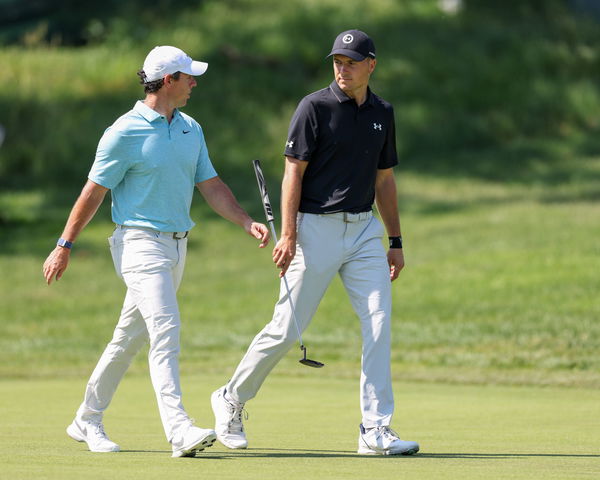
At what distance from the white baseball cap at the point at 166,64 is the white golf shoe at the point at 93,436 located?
72.7 inches

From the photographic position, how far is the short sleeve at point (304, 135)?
701cm

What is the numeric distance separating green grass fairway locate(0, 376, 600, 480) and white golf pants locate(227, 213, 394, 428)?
0.47m

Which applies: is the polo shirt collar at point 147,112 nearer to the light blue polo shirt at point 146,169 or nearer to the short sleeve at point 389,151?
the light blue polo shirt at point 146,169

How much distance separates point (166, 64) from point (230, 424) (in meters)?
1.96

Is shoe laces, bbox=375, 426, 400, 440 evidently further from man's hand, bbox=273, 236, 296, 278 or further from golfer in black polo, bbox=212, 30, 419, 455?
man's hand, bbox=273, 236, 296, 278

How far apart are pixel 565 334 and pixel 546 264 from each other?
4623 millimetres

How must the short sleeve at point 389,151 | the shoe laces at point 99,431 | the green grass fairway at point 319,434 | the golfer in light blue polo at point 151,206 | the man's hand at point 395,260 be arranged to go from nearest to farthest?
the green grass fairway at point 319,434 → the golfer in light blue polo at point 151,206 → the shoe laces at point 99,431 → the short sleeve at point 389,151 → the man's hand at point 395,260

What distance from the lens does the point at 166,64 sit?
6824 mm

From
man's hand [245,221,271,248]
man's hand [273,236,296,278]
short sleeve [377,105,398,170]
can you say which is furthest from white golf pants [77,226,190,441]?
short sleeve [377,105,398,170]

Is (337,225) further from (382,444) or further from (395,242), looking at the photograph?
(382,444)

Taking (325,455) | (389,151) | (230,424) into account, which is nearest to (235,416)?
(230,424)

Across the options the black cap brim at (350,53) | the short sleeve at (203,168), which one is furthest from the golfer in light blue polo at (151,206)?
the black cap brim at (350,53)

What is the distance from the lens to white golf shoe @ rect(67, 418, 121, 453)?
22.3 feet

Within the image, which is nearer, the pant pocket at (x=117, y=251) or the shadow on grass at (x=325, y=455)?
the shadow on grass at (x=325, y=455)
